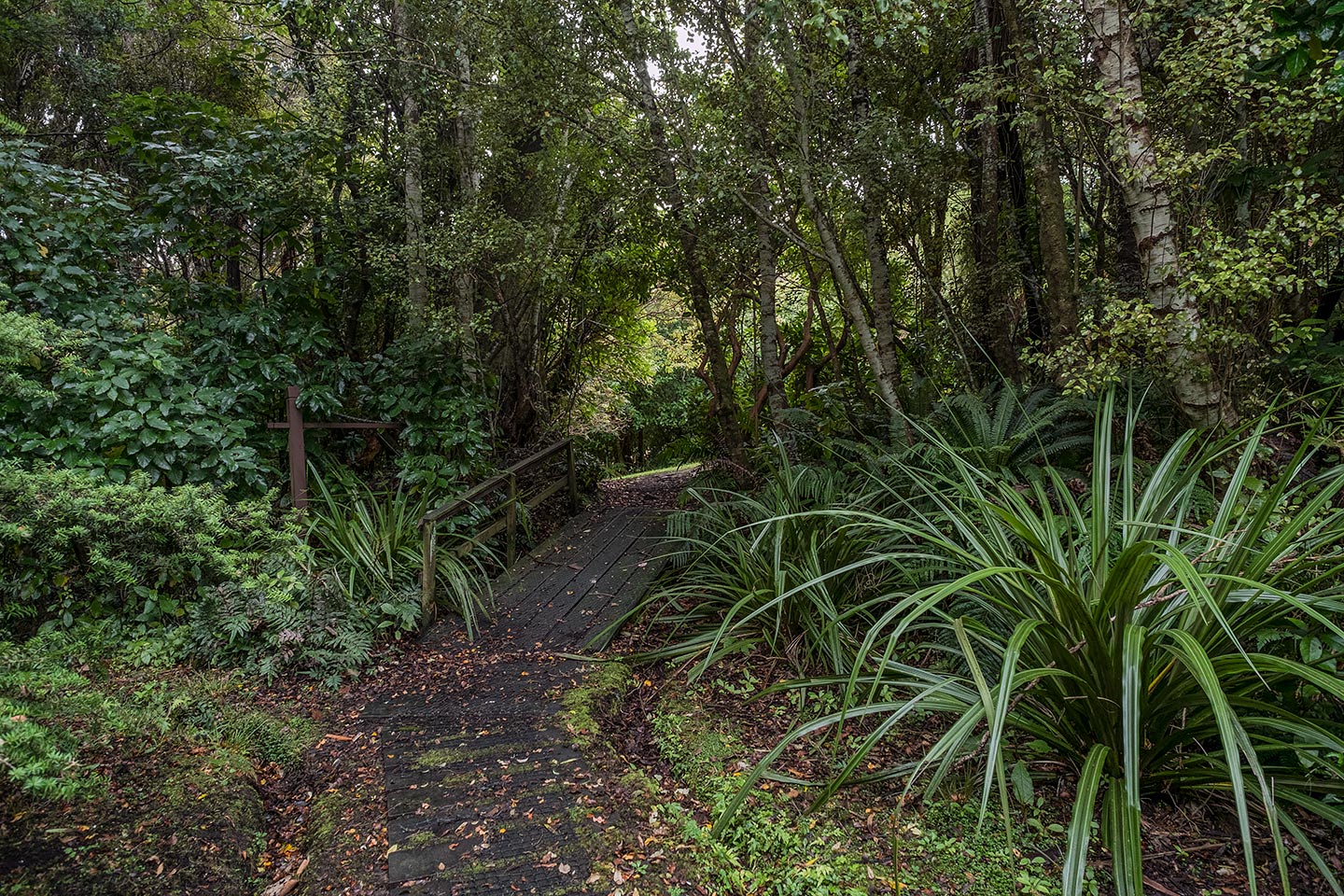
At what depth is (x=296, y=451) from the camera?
3.90 metres

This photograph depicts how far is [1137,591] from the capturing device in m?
1.64

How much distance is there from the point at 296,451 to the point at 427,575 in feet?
3.87

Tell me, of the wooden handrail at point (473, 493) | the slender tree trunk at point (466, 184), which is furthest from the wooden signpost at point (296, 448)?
the slender tree trunk at point (466, 184)

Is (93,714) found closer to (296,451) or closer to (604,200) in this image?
(296,451)

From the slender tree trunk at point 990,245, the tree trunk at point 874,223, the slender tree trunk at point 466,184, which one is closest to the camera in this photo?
the tree trunk at point 874,223

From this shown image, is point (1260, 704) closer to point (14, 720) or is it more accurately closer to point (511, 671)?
point (511, 671)

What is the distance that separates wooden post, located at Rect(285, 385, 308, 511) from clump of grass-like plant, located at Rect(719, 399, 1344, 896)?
10.8 ft

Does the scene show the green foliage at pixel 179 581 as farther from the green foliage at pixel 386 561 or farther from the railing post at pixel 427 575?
the railing post at pixel 427 575

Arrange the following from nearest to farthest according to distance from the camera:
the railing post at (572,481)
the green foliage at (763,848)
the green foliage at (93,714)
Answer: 1. the green foliage at (93,714)
2. the green foliage at (763,848)
3. the railing post at (572,481)

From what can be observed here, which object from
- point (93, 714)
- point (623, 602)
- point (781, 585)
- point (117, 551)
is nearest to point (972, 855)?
point (781, 585)

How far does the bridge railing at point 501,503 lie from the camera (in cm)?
363

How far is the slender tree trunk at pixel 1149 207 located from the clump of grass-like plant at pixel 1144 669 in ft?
2.23

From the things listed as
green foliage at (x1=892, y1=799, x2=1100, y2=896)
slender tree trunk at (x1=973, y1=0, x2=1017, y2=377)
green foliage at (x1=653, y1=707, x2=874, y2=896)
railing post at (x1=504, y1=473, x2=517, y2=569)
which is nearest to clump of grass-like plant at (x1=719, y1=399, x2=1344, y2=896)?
green foliage at (x1=892, y1=799, x2=1100, y2=896)

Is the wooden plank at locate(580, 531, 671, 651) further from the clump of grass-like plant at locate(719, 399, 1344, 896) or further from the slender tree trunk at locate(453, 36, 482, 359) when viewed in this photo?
the slender tree trunk at locate(453, 36, 482, 359)
